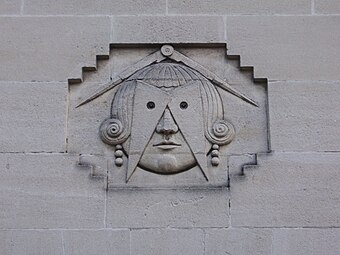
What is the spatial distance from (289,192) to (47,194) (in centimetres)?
162

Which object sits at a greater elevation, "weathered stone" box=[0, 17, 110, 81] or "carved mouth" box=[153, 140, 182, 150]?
"weathered stone" box=[0, 17, 110, 81]

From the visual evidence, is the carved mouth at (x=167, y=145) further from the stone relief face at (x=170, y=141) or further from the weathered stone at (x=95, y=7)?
the weathered stone at (x=95, y=7)

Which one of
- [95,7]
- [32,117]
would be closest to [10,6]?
[95,7]

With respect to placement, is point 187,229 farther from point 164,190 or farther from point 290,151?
point 290,151

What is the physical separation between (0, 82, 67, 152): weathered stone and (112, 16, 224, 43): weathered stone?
59 centimetres

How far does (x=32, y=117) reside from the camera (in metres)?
5.34

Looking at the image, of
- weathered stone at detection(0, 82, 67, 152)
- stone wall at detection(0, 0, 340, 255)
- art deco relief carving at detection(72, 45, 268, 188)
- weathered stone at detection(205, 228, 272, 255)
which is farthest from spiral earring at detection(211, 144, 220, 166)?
weathered stone at detection(0, 82, 67, 152)

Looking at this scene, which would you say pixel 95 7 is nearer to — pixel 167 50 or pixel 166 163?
pixel 167 50

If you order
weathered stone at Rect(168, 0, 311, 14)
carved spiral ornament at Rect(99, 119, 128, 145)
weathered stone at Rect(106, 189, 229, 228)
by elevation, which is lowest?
weathered stone at Rect(106, 189, 229, 228)

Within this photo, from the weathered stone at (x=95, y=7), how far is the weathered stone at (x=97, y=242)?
1.63 metres

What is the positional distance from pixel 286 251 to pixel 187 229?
66cm

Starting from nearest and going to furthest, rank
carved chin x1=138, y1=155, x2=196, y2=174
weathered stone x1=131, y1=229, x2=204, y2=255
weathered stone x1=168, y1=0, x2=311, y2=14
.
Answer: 1. weathered stone x1=131, y1=229, x2=204, y2=255
2. carved chin x1=138, y1=155, x2=196, y2=174
3. weathered stone x1=168, y1=0, x2=311, y2=14

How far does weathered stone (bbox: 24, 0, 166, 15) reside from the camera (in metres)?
5.62

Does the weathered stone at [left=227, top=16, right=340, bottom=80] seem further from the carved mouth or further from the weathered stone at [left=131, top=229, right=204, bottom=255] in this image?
the weathered stone at [left=131, top=229, right=204, bottom=255]
